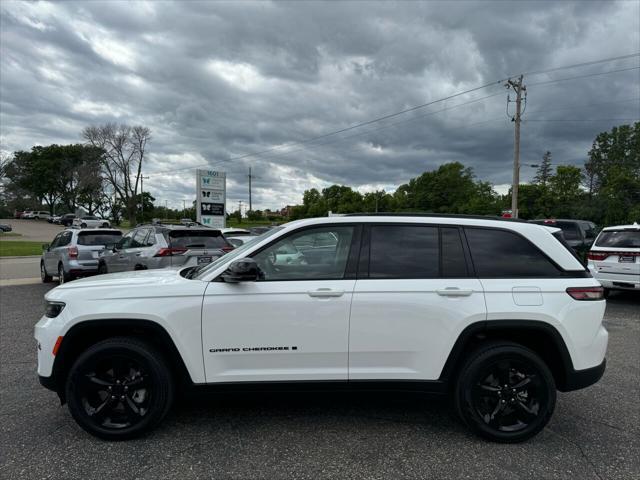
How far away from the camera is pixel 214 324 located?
3191mm

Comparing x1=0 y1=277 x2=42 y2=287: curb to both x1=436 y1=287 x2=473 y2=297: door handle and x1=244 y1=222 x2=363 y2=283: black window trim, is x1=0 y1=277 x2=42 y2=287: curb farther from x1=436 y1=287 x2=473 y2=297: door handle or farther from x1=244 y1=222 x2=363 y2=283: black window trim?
x1=436 y1=287 x2=473 y2=297: door handle

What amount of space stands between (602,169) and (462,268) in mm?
76749

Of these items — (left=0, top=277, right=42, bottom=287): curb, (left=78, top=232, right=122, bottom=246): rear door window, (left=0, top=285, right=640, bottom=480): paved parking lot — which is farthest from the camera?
(left=0, top=277, right=42, bottom=287): curb

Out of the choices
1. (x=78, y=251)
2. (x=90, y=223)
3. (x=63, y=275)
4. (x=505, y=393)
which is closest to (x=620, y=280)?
(x=505, y=393)

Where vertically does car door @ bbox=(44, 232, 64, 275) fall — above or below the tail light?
below

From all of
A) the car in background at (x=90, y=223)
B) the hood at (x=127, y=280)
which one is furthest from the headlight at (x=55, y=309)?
the car in background at (x=90, y=223)

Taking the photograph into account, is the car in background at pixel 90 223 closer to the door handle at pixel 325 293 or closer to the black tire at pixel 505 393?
the door handle at pixel 325 293

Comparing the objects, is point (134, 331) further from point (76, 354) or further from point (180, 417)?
point (180, 417)

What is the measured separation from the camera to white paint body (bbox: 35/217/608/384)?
3197 millimetres

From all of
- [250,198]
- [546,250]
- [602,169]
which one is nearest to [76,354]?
[546,250]

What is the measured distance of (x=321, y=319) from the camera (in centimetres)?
321

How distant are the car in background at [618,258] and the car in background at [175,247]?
7.65 m

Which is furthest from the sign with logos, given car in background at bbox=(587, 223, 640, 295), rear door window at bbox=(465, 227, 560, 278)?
rear door window at bbox=(465, 227, 560, 278)

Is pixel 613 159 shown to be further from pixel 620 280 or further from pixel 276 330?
pixel 276 330
